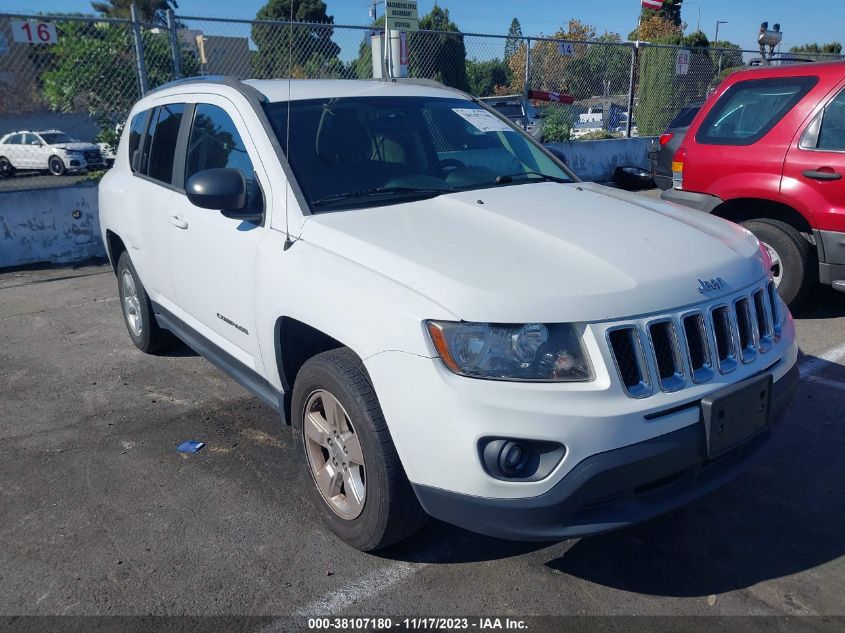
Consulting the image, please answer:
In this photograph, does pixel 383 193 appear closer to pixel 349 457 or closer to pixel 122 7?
pixel 349 457

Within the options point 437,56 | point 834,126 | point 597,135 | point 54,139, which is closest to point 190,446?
point 834,126

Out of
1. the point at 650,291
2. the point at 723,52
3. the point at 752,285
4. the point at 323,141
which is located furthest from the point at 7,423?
the point at 723,52

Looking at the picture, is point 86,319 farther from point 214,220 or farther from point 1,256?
point 214,220

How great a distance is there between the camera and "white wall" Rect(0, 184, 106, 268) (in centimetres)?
838

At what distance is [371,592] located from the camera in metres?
2.77

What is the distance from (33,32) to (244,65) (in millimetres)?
2845

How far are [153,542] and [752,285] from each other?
275cm

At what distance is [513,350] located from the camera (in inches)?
94.3

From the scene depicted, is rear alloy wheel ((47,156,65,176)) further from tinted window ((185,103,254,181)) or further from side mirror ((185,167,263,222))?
side mirror ((185,167,263,222))

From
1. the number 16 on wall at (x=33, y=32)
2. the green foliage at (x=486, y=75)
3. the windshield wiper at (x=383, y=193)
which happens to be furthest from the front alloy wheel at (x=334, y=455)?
the green foliage at (x=486, y=75)

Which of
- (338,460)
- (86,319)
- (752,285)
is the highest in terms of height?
(752,285)

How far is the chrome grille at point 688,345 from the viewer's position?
2.44 meters

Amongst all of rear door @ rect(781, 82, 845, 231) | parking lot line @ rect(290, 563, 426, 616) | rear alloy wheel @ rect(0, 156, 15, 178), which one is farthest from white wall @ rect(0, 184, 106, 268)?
rear alloy wheel @ rect(0, 156, 15, 178)

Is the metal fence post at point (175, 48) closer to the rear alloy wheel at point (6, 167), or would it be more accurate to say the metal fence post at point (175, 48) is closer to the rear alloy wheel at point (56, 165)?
the rear alloy wheel at point (56, 165)
